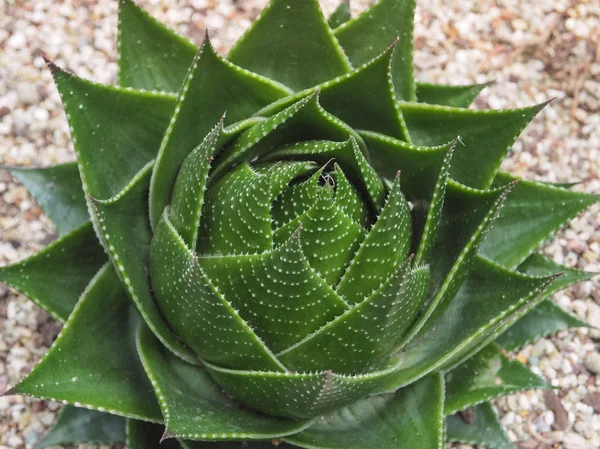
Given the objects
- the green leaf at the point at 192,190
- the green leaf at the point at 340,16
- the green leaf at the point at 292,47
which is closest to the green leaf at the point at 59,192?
the green leaf at the point at 192,190

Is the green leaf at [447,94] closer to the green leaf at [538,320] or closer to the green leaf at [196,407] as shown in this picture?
the green leaf at [538,320]

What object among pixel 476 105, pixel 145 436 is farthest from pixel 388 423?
pixel 476 105

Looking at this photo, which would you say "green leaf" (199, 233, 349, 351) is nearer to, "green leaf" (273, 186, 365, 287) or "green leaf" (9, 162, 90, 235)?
"green leaf" (273, 186, 365, 287)

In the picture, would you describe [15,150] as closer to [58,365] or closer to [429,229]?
[58,365]

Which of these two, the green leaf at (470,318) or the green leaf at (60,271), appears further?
the green leaf at (60,271)

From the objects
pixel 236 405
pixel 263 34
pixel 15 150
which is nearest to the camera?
pixel 236 405

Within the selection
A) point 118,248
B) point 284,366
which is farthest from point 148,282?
point 284,366

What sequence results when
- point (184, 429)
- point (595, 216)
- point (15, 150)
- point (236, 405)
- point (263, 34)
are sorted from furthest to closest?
point (595, 216) < point (15, 150) < point (263, 34) < point (236, 405) < point (184, 429)
